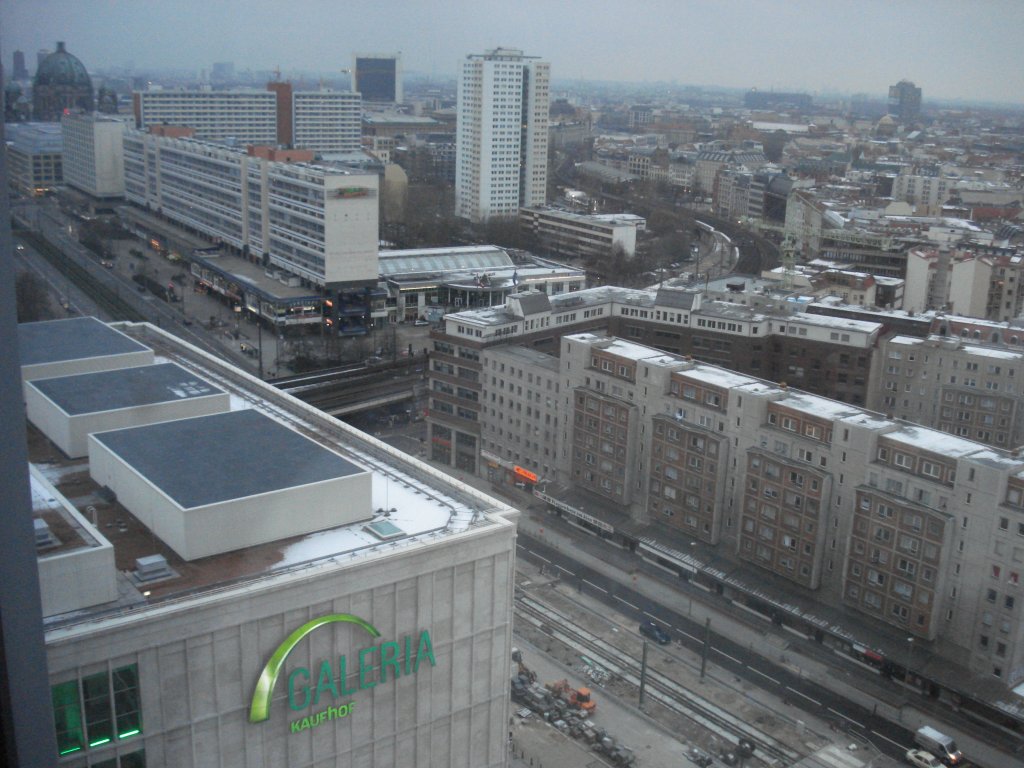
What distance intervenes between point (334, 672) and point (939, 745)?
422 centimetres

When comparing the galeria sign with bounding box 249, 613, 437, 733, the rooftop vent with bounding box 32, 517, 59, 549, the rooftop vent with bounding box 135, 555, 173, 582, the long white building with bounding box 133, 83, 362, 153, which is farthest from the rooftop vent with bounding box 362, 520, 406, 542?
the long white building with bounding box 133, 83, 362, 153

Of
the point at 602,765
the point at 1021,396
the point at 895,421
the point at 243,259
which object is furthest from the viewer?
the point at 243,259

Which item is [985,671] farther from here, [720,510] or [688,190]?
[688,190]

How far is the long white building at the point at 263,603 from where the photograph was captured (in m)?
3.57

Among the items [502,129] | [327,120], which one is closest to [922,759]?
[502,129]

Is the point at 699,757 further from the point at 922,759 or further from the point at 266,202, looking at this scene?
the point at 266,202

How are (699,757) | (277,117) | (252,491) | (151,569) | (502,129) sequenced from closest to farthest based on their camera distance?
(151,569) < (252,491) < (699,757) < (502,129) < (277,117)

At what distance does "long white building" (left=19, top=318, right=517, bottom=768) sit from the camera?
3568 mm

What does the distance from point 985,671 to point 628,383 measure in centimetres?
381

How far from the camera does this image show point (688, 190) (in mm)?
32938

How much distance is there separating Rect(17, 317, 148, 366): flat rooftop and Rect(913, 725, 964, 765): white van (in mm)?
5466

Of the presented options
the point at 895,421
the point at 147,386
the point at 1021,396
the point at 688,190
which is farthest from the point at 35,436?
the point at 688,190

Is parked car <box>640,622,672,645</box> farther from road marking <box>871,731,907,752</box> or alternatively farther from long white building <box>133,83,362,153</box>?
long white building <box>133,83,362,153</box>

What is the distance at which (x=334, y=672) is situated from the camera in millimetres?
4070
